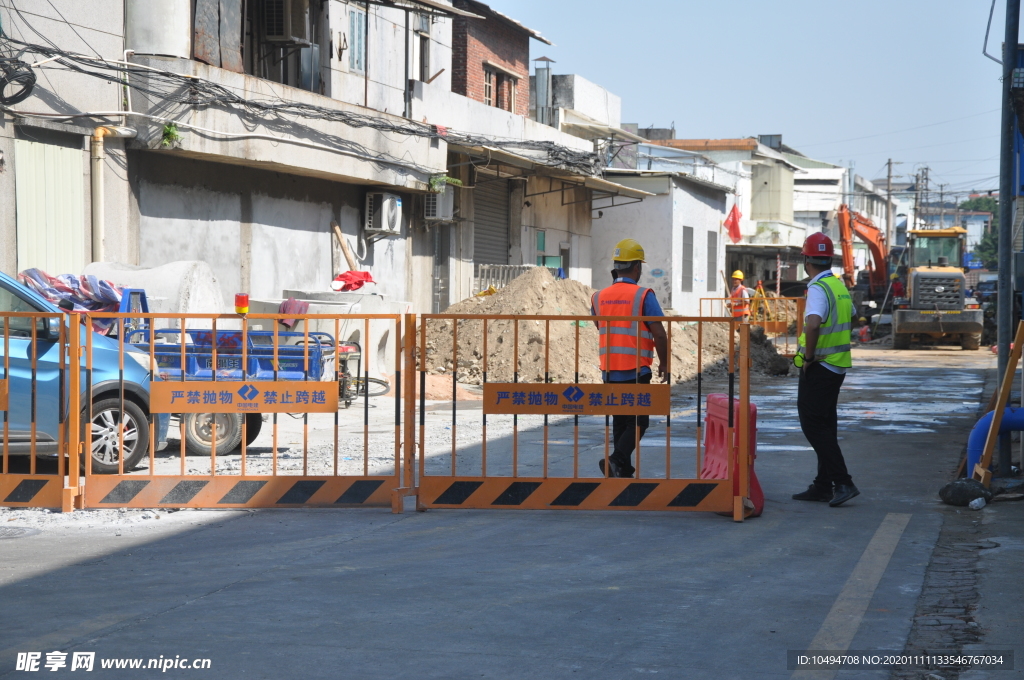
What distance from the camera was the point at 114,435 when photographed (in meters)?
9.05

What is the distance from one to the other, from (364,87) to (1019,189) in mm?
13320

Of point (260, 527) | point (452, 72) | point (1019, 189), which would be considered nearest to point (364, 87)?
point (452, 72)

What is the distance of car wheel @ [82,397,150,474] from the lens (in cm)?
891

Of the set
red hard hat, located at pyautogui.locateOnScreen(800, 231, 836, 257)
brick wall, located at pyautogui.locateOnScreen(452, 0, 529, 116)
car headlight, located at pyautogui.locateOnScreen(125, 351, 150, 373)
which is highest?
brick wall, located at pyautogui.locateOnScreen(452, 0, 529, 116)

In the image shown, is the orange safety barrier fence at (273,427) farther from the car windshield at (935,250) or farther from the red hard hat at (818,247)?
the car windshield at (935,250)

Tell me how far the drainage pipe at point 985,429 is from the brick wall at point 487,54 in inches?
829

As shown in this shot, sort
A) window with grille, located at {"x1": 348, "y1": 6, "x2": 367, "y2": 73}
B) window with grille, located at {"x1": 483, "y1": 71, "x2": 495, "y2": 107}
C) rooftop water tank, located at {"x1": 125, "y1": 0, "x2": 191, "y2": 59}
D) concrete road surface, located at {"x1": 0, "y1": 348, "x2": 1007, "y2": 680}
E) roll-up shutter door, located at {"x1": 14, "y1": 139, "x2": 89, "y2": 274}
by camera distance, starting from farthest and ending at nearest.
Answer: window with grille, located at {"x1": 483, "y1": 71, "x2": 495, "y2": 107}
window with grille, located at {"x1": 348, "y1": 6, "x2": 367, "y2": 73}
rooftop water tank, located at {"x1": 125, "y1": 0, "x2": 191, "y2": 59}
roll-up shutter door, located at {"x1": 14, "y1": 139, "x2": 89, "y2": 274}
concrete road surface, located at {"x1": 0, "y1": 348, "x2": 1007, "y2": 680}

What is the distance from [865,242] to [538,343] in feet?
82.0

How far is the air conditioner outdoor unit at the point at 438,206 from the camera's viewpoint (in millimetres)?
23375

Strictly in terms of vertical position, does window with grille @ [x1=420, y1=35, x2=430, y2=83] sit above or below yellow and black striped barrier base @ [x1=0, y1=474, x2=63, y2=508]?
above

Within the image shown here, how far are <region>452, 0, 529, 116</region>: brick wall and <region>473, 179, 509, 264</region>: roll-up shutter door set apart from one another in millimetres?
3041

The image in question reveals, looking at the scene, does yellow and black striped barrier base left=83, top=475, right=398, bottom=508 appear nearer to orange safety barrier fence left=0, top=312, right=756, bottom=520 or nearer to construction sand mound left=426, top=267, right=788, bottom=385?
orange safety barrier fence left=0, top=312, right=756, bottom=520

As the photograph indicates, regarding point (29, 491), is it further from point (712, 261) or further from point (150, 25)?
point (712, 261)

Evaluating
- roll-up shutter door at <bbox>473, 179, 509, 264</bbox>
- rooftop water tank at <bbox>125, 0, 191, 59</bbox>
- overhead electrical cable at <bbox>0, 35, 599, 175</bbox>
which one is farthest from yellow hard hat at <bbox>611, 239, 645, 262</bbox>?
roll-up shutter door at <bbox>473, 179, 509, 264</bbox>
